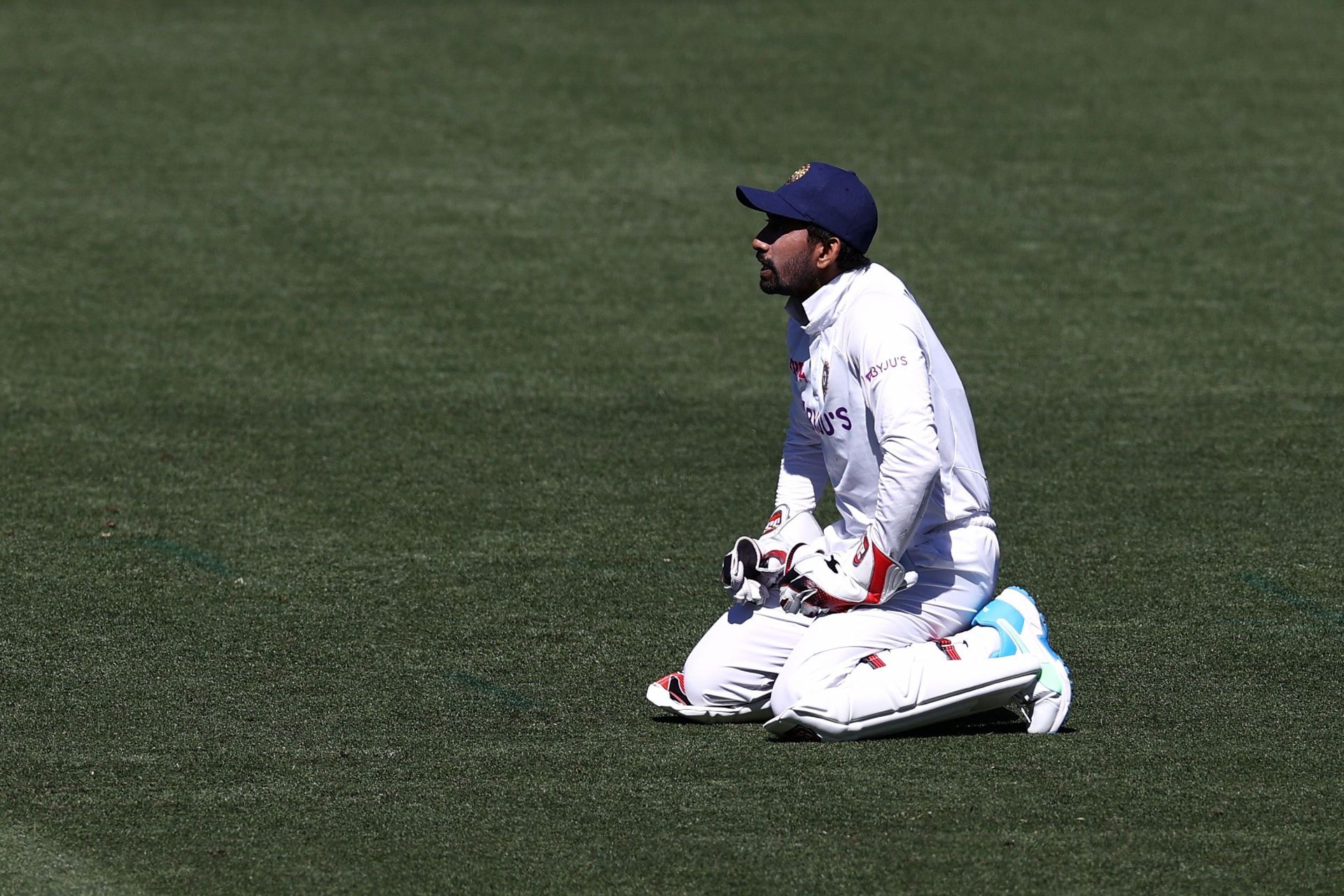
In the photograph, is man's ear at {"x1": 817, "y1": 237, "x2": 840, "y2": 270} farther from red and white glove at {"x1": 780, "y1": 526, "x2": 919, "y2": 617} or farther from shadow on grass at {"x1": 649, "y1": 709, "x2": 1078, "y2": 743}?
shadow on grass at {"x1": 649, "y1": 709, "x2": 1078, "y2": 743}

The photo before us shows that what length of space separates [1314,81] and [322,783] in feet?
40.4

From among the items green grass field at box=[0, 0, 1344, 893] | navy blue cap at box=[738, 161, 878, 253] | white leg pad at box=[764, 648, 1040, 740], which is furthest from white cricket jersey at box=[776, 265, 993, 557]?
green grass field at box=[0, 0, 1344, 893]

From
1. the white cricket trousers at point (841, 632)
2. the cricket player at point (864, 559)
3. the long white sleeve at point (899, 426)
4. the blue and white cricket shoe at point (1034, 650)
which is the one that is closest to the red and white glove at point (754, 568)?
the cricket player at point (864, 559)

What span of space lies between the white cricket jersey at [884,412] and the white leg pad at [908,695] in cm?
34

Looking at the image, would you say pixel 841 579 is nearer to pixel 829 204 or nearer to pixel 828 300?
pixel 828 300

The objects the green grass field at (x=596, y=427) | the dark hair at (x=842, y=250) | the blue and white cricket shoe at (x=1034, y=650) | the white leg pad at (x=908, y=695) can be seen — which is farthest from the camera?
the dark hair at (x=842, y=250)

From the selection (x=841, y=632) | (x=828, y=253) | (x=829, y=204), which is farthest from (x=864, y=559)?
(x=829, y=204)

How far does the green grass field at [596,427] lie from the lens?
4508mm

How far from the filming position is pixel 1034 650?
5293mm

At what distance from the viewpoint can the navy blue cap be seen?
534 cm

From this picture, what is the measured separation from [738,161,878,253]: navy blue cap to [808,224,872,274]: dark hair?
1cm

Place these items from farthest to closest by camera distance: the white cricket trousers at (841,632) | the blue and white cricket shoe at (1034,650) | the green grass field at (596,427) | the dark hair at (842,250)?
the dark hair at (842,250) → the white cricket trousers at (841,632) → the blue and white cricket shoe at (1034,650) → the green grass field at (596,427)

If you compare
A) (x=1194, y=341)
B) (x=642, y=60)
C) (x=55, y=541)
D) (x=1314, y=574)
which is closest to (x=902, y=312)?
(x=1314, y=574)

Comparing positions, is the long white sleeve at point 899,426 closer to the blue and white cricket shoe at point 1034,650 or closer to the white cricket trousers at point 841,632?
the white cricket trousers at point 841,632
